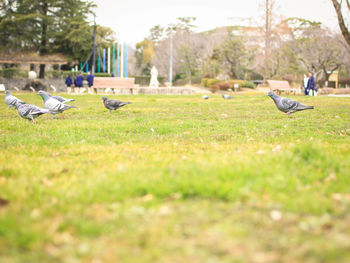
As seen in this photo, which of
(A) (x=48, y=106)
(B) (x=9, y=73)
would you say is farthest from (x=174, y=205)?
(B) (x=9, y=73)

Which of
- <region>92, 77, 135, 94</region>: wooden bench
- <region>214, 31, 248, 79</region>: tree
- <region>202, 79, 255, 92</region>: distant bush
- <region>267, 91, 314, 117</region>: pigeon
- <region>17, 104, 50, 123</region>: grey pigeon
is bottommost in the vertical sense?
<region>17, 104, 50, 123</region>: grey pigeon

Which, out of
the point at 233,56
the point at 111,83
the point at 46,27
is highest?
the point at 46,27

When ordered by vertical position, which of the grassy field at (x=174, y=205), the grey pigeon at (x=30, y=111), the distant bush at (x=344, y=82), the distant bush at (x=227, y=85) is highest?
the distant bush at (x=344, y=82)

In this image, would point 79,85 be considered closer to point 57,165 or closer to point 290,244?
point 57,165

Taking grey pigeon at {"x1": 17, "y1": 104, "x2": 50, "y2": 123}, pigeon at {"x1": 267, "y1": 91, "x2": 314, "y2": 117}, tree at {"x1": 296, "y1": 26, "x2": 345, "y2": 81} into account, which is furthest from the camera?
tree at {"x1": 296, "y1": 26, "x2": 345, "y2": 81}

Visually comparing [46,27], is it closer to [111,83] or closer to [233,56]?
[111,83]

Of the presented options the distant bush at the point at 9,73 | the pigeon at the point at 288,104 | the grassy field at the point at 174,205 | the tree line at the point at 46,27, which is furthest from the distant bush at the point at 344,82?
the grassy field at the point at 174,205

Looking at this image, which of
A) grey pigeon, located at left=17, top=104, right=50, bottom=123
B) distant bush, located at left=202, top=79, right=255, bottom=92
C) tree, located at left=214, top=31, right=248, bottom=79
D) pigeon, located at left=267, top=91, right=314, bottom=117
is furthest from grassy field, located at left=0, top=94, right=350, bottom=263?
tree, located at left=214, top=31, right=248, bottom=79

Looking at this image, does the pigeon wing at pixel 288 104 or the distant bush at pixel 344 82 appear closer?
the pigeon wing at pixel 288 104

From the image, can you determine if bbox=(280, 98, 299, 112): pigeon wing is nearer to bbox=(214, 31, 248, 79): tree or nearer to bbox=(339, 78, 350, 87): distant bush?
bbox=(214, 31, 248, 79): tree

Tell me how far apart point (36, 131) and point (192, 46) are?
54.5m

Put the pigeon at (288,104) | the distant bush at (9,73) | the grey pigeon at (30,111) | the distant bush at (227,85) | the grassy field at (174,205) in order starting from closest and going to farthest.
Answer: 1. the grassy field at (174,205)
2. the grey pigeon at (30,111)
3. the pigeon at (288,104)
4. the distant bush at (227,85)
5. the distant bush at (9,73)

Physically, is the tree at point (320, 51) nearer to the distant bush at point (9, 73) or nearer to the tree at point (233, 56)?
the tree at point (233, 56)

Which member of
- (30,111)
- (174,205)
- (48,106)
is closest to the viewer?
(174,205)
